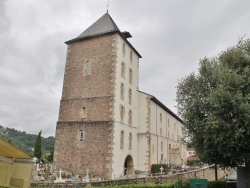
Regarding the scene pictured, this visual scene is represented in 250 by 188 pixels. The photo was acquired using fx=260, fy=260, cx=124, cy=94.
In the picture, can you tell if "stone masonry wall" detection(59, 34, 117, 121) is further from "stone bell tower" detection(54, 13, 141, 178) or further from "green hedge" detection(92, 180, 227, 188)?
"green hedge" detection(92, 180, 227, 188)

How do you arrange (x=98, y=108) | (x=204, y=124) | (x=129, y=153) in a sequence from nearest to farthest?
(x=204, y=124) < (x=98, y=108) < (x=129, y=153)

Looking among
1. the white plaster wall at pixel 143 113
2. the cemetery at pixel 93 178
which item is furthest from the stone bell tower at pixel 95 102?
the cemetery at pixel 93 178

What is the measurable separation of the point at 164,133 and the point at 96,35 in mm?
17577

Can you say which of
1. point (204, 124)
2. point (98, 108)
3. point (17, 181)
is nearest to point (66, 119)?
point (98, 108)

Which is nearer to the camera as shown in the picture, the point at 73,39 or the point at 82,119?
the point at 82,119

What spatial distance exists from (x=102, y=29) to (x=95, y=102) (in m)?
8.44

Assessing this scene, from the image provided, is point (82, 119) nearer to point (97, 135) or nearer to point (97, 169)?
point (97, 135)

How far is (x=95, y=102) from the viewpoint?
2614cm

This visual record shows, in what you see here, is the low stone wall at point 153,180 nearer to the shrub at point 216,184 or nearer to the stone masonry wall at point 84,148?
the shrub at point 216,184

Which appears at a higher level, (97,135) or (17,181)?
(97,135)

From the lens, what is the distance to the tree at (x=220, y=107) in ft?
48.1

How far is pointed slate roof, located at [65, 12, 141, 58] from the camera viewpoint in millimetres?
28016

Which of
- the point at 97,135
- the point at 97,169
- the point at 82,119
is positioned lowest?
the point at 97,169

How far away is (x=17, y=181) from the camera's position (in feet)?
19.3
